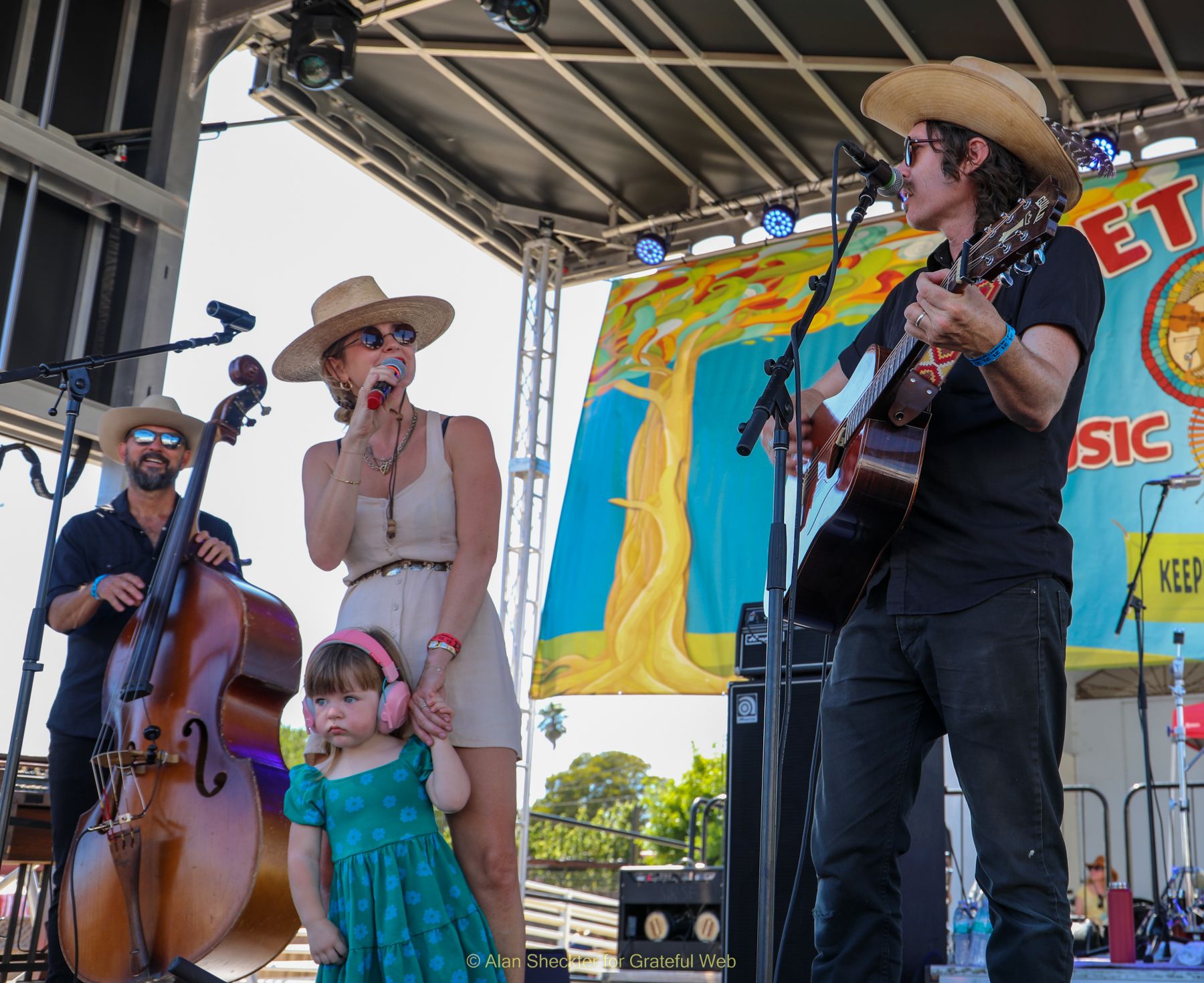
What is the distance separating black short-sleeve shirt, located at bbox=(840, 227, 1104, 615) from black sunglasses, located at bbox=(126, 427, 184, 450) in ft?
9.25

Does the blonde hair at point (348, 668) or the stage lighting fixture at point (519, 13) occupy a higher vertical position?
the stage lighting fixture at point (519, 13)

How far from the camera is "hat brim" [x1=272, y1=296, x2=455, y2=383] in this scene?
9.17 feet

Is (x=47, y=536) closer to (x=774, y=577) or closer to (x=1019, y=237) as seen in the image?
(x=774, y=577)

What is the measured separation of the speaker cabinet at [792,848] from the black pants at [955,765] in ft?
5.45

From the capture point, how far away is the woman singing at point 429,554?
2361 millimetres

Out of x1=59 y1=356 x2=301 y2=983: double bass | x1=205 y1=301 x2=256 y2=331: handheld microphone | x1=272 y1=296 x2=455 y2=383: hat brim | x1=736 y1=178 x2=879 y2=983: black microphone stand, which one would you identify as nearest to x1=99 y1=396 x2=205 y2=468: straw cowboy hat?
x1=205 y1=301 x2=256 y2=331: handheld microphone

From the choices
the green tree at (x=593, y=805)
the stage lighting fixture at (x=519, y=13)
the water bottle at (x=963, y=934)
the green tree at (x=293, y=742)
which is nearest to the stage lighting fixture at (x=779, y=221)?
the stage lighting fixture at (x=519, y=13)

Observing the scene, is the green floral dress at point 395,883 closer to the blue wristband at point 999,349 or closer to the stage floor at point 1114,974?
the blue wristband at point 999,349

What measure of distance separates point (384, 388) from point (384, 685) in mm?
600

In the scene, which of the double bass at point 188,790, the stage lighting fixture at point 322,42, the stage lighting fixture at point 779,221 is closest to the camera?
the double bass at point 188,790

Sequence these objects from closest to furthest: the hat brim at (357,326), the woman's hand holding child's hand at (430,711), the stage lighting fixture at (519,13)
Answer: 1. the woman's hand holding child's hand at (430,711)
2. the hat brim at (357,326)
3. the stage lighting fixture at (519,13)

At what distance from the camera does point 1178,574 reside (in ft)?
19.7

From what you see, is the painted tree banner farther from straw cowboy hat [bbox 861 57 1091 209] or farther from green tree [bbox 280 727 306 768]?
green tree [bbox 280 727 306 768]

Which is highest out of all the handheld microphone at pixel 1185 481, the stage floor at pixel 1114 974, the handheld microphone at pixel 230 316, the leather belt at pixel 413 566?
the handheld microphone at pixel 1185 481
